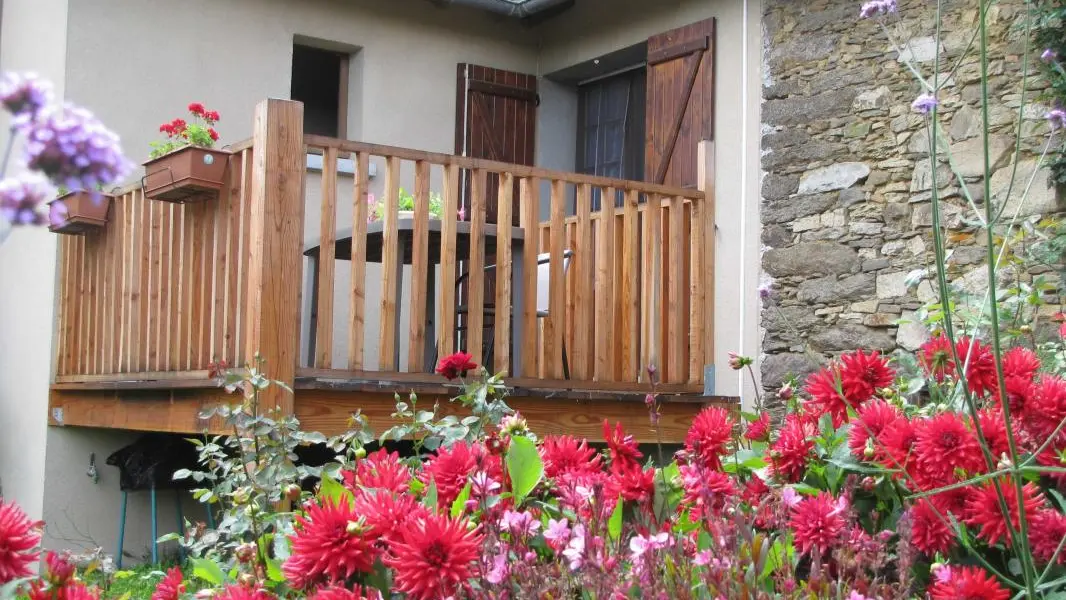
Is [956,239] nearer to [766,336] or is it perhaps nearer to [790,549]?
[766,336]

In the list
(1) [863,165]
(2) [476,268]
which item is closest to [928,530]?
(2) [476,268]

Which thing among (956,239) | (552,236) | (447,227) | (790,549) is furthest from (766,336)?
(790,549)

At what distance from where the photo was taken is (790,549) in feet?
5.06

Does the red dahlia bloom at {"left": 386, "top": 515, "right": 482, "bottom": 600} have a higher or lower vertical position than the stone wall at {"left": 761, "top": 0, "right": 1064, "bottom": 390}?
lower

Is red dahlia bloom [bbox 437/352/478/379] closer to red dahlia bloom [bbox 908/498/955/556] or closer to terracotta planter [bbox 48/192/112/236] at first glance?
red dahlia bloom [bbox 908/498/955/556]

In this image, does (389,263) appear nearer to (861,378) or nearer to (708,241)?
(708,241)

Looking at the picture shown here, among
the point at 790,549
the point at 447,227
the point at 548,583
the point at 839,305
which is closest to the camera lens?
the point at 548,583

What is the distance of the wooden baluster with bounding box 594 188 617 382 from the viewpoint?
5.77m

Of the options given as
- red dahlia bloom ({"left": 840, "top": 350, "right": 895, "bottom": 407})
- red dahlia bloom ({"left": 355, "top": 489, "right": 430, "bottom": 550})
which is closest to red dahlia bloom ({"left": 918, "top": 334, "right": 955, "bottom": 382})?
red dahlia bloom ({"left": 840, "top": 350, "right": 895, "bottom": 407})

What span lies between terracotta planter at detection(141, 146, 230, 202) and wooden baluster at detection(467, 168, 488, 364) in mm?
1064

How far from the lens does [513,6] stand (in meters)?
8.23

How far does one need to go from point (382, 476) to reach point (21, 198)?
1455mm

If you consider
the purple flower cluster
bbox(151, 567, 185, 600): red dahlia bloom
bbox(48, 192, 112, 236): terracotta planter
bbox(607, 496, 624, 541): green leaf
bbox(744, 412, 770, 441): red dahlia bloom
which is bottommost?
bbox(151, 567, 185, 600): red dahlia bloom

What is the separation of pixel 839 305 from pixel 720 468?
4.41m
